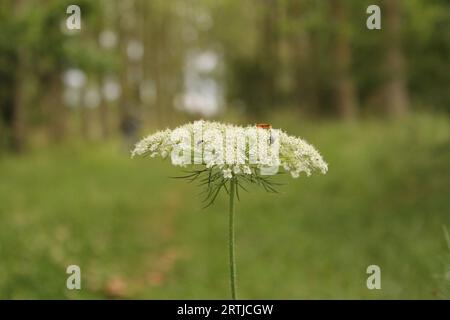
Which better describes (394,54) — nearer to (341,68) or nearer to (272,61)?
(341,68)

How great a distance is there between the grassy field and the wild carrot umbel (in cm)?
196

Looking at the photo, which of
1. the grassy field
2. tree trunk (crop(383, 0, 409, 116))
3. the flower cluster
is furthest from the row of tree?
the flower cluster

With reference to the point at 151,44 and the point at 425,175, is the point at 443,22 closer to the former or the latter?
the point at 425,175

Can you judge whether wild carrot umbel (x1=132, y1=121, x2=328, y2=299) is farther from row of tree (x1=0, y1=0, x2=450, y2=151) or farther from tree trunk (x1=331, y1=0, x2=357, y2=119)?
tree trunk (x1=331, y1=0, x2=357, y2=119)

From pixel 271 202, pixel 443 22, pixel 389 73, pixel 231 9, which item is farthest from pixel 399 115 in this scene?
pixel 231 9

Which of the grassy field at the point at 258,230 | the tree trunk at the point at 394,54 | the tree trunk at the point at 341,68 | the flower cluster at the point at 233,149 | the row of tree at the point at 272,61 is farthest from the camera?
the tree trunk at the point at 341,68

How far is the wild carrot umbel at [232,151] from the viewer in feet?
9.79

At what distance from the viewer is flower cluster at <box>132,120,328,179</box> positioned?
2.98m

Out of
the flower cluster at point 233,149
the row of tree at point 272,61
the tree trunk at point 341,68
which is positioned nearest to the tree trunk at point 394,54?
the row of tree at point 272,61

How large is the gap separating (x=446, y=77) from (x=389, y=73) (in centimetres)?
272

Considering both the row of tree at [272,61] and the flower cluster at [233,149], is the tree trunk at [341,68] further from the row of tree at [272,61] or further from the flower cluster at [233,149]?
the flower cluster at [233,149]

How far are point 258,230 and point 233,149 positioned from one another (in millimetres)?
7749

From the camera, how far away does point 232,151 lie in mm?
2969

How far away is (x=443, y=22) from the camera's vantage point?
48.2 ft
